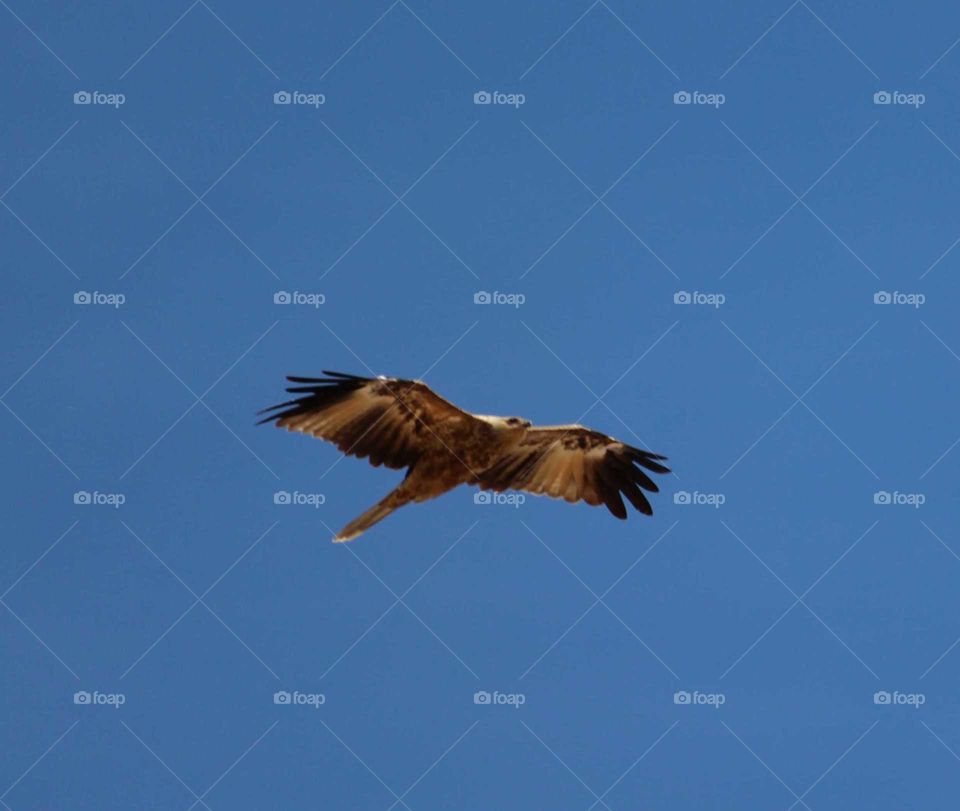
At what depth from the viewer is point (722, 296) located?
84.0 ft

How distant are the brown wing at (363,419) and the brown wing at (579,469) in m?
1.28

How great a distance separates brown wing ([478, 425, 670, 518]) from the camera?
2305 cm

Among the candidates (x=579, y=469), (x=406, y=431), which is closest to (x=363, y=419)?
(x=406, y=431)

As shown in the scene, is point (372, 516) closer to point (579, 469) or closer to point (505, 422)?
point (505, 422)

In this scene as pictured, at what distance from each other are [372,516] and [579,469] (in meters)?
3.04

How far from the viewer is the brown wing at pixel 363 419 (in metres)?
21.9

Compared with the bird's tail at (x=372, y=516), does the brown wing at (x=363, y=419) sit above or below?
above

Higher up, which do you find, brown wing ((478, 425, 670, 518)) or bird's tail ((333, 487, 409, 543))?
brown wing ((478, 425, 670, 518))

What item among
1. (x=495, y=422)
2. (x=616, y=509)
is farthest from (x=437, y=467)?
(x=616, y=509)

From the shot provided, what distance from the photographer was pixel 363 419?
22.2m

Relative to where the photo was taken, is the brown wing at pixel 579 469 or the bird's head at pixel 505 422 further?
the brown wing at pixel 579 469

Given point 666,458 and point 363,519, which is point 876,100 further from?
point 363,519

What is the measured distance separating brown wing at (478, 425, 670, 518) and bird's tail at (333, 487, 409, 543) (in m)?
1.36

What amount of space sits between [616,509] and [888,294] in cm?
533
